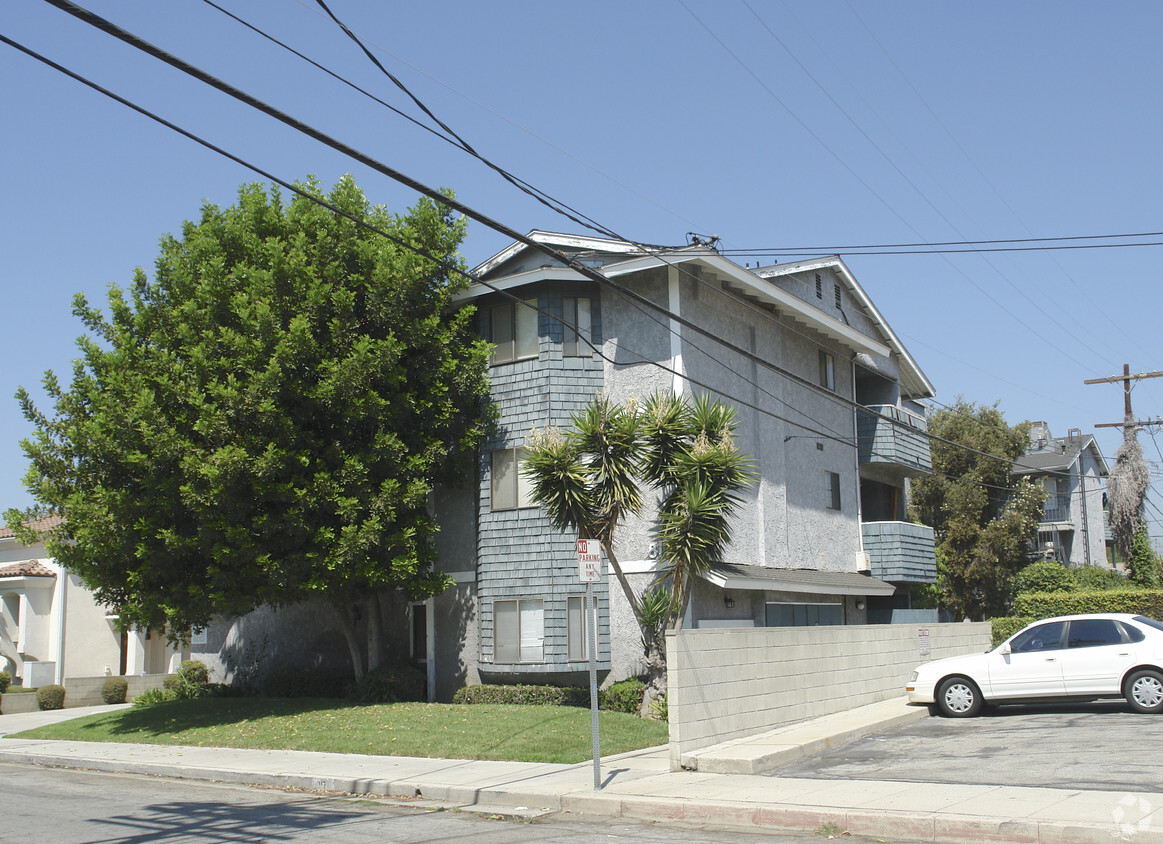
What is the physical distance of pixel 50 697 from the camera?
1113 inches

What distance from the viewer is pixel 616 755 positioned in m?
15.0

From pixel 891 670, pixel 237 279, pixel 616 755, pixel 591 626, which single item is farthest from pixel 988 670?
pixel 237 279

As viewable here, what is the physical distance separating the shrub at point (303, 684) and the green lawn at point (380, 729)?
125 cm

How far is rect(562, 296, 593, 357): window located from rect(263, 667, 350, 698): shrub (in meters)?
9.03

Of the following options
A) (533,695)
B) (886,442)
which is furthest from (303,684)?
(886,442)

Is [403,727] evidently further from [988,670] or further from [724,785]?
[988,670]

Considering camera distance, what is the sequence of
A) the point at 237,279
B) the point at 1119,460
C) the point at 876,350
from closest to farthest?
the point at 237,279 < the point at 876,350 < the point at 1119,460

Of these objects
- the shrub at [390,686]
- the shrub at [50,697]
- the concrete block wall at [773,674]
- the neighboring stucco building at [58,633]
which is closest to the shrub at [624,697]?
the concrete block wall at [773,674]

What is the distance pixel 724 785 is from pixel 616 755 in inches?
124

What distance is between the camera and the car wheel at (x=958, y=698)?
16984mm

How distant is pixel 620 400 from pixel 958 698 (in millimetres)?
8512

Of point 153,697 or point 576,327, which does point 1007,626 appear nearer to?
point 576,327

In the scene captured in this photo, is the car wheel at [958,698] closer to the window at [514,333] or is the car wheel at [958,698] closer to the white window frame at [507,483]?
the white window frame at [507,483]

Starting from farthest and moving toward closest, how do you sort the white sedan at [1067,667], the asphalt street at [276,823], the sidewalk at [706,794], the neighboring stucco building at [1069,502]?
the neighboring stucco building at [1069,502] → the white sedan at [1067,667] → the asphalt street at [276,823] → the sidewalk at [706,794]
